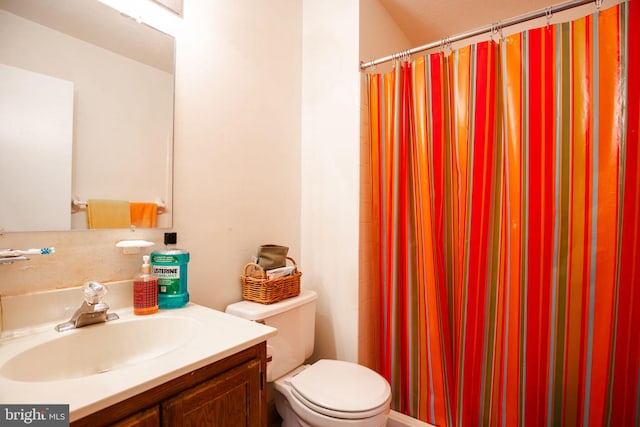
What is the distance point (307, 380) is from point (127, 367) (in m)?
0.70

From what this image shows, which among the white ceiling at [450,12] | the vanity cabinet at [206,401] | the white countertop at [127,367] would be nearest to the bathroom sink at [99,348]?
the white countertop at [127,367]

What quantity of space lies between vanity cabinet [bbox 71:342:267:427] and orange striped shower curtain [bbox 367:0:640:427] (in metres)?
0.84

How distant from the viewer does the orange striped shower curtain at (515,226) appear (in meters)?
1.06

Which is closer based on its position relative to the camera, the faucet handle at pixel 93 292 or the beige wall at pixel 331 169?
the faucet handle at pixel 93 292

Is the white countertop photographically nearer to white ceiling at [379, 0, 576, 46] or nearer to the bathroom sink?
the bathroom sink

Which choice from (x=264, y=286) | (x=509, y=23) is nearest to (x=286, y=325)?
(x=264, y=286)

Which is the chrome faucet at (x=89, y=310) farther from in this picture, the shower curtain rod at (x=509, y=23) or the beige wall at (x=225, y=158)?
the shower curtain rod at (x=509, y=23)

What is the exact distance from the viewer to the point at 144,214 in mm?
1079

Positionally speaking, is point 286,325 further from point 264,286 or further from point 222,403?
point 222,403

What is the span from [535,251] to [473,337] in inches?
17.4

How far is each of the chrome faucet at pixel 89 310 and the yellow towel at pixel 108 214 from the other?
0.21 m

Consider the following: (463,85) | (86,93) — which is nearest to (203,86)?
(86,93)

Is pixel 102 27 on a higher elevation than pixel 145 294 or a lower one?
higher

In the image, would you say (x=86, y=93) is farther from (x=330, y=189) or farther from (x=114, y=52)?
(x=330, y=189)
